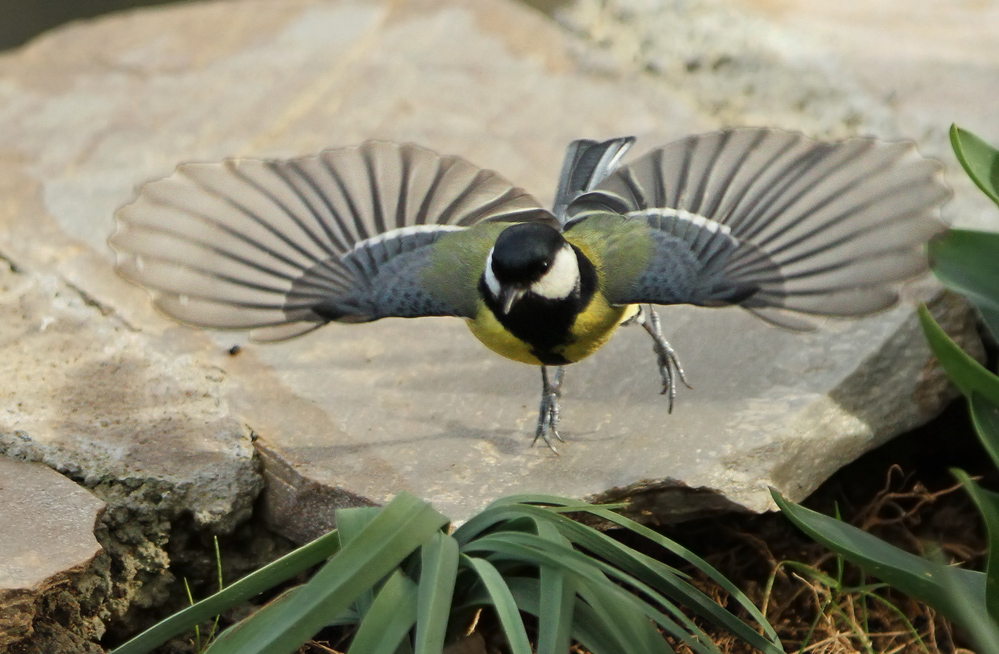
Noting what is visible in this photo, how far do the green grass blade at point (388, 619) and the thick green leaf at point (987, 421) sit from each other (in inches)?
38.5

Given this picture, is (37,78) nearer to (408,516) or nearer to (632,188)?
(632,188)

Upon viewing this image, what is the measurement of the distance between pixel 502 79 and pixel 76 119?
5.25 feet

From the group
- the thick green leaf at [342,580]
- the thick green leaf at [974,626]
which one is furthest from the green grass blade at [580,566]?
the thick green leaf at [974,626]

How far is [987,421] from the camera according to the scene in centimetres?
184

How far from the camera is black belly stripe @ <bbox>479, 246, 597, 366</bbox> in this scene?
8.04 feet

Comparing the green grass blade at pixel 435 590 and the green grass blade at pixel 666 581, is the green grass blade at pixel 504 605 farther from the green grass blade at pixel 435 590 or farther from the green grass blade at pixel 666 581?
the green grass blade at pixel 666 581

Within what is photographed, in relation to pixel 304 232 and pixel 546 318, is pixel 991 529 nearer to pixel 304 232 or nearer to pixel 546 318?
pixel 546 318

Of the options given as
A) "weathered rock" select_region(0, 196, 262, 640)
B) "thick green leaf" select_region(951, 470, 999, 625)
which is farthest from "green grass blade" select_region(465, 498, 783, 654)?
"weathered rock" select_region(0, 196, 262, 640)

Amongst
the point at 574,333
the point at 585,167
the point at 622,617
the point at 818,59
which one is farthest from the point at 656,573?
the point at 818,59

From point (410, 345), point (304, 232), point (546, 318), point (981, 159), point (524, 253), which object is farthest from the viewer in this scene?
point (410, 345)

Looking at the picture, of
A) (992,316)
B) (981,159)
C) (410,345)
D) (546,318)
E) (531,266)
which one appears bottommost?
(410,345)

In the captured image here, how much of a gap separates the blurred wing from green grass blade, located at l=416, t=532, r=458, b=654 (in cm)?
137

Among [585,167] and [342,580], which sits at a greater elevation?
[585,167]

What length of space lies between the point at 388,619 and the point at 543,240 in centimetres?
90
